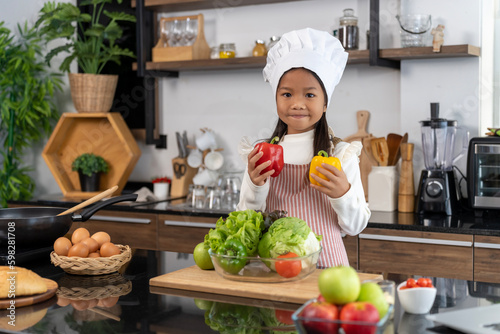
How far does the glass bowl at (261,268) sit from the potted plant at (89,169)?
2604 mm

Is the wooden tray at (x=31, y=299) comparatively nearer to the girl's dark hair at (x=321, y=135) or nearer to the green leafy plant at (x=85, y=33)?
the girl's dark hair at (x=321, y=135)

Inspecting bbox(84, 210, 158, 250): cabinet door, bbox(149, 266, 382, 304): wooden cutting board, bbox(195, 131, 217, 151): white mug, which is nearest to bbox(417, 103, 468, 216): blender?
bbox(195, 131, 217, 151): white mug

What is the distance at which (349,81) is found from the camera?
11.5ft

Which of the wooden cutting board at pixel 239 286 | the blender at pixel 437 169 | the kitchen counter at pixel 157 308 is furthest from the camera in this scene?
the blender at pixel 437 169

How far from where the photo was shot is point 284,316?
129 cm

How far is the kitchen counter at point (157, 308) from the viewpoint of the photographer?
1247mm

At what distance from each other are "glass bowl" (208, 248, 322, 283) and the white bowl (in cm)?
23

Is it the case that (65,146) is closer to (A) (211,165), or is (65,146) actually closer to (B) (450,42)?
(A) (211,165)

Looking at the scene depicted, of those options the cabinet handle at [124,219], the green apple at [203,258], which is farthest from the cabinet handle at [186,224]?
the green apple at [203,258]

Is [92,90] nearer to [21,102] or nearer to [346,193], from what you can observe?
A: [21,102]

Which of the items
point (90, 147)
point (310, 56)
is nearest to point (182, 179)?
point (90, 147)

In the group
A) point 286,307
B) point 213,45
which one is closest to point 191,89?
point 213,45

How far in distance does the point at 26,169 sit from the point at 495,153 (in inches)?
118

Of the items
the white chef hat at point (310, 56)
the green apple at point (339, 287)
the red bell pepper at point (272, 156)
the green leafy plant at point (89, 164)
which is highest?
the white chef hat at point (310, 56)
